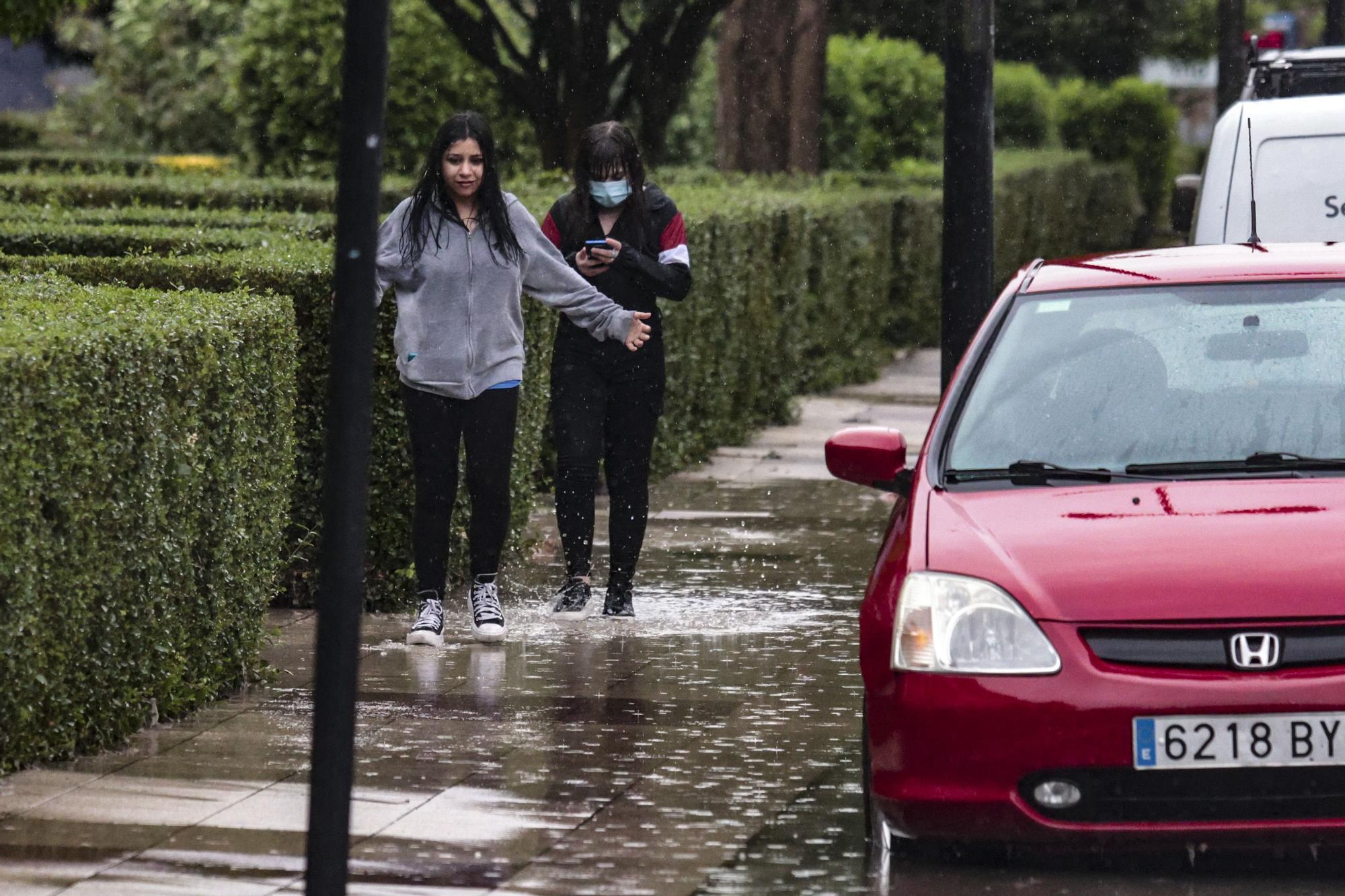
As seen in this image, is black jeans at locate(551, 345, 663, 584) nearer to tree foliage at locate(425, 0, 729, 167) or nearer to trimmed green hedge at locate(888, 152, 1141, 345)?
trimmed green hedge at locate(888, 152, 1141, 345)

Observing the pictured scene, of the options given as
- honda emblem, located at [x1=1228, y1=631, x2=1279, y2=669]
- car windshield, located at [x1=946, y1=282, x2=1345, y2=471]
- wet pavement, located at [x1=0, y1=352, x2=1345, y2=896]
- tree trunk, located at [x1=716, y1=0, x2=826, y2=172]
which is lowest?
wet pavement, located at [x1=0, y1=352, x2=1345, y2=896]

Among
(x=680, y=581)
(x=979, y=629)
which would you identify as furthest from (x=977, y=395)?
(x=680, y=581)

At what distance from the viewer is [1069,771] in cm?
541

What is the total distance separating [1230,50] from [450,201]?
18.9m

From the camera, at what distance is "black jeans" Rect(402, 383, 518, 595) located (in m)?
8.78

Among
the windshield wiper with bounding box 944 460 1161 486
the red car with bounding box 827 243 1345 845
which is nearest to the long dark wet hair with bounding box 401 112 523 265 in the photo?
the red car with bounding box 827 243 1345 845

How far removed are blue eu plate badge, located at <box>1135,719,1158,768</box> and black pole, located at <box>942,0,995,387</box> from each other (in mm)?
4854

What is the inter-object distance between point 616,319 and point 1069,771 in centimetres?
401

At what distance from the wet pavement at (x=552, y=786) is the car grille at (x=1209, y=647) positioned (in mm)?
611

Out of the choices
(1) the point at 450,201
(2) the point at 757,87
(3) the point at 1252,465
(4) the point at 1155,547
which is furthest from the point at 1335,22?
(4) the point at 1155,547

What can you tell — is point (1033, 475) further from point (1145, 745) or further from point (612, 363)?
point (612, 363)

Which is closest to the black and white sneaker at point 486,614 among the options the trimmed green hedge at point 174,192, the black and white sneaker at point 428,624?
the black and white sneaker at point 428,624

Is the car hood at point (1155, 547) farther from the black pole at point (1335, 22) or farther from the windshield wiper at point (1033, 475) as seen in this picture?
the black pole at point (1335, 22)

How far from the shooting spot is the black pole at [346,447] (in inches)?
184
